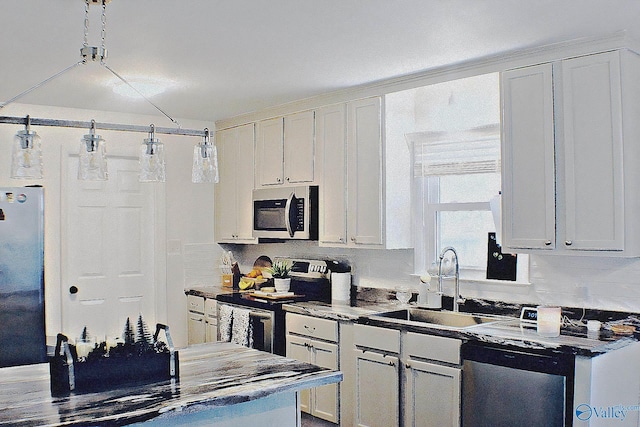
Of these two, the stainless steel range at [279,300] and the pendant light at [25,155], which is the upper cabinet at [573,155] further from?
the pendant light at [25,155]

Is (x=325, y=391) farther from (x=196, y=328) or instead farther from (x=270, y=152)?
(x=270, y=152)

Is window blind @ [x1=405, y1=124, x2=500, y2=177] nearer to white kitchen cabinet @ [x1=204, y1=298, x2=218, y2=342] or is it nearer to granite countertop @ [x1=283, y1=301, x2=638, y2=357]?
granite countertop @ [x1=283, y1=301, x2=638, y2=357]

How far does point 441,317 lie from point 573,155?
1.38 metres

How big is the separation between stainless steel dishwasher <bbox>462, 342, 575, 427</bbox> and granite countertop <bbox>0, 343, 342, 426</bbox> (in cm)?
103

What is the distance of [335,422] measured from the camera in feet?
14.1

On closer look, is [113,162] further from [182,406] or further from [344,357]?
[182,406]

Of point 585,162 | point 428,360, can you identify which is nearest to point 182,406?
point 428,360

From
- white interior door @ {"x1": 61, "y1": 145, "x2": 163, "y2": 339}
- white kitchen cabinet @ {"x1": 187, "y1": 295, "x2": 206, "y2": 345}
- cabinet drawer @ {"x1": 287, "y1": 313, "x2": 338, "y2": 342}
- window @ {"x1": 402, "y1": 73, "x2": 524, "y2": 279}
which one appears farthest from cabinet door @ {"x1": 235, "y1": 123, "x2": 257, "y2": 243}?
window @ {"x1": 402, "y1": 73, "x2": 524, "y2": 279}

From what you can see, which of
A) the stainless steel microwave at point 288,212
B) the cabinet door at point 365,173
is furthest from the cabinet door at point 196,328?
the cabinet door at point 365,173

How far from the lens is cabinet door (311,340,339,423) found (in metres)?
4.30

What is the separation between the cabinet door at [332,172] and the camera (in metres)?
4.71

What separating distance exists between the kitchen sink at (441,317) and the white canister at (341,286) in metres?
0.65

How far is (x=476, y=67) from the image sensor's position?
3.86 metres

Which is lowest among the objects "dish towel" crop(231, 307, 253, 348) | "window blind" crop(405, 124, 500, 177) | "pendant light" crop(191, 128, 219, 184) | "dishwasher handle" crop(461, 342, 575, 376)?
"dish towel" crop(231, 307, 253, 348)
